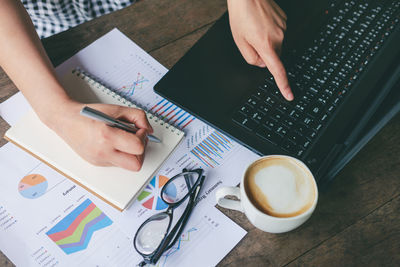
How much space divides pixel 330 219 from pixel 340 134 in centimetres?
15

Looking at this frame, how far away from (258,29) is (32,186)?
0.52 m

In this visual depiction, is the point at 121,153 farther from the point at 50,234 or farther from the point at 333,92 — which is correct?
the point at 333,92

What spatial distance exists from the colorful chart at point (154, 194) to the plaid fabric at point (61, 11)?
1.74ft

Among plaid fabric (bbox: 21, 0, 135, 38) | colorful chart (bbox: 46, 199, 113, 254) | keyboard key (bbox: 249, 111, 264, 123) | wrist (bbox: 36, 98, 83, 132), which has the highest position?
plaid fabric (bbox: 21, 0, 135, 38)

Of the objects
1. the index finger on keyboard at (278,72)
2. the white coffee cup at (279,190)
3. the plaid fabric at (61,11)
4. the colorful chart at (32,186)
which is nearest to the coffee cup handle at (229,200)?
the white coffee cup at (279,190)

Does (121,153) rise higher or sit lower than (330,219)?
higher

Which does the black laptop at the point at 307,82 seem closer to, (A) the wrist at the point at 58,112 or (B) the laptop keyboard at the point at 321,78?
(B) the laptop keyboard at the point at 321,78

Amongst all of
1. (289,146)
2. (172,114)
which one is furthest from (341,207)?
(172,114)

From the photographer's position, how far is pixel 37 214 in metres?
0.55

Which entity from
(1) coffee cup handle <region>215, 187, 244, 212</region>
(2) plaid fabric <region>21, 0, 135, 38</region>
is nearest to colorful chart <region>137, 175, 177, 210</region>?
(1) coffee cup handle <region>215, 187, 244, 212</region>

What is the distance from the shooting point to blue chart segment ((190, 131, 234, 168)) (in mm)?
602

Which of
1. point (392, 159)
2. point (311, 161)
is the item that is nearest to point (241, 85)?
point (311, 161)

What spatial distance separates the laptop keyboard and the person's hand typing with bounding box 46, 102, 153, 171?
0.60ft

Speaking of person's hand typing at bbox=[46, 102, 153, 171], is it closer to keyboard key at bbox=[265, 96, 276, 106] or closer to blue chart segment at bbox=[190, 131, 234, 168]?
blue chart segment at bbox=[190, 131, 234, 168]
